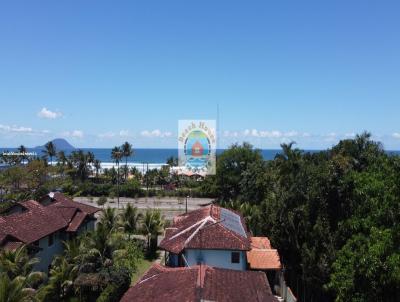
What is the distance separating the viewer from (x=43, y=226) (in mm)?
29062

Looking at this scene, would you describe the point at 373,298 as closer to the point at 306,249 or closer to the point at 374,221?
the point at 374,221

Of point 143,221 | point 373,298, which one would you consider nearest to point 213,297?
point 373,298

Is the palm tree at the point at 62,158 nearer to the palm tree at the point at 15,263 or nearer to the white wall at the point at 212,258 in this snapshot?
the palm tree at the point at 15,263

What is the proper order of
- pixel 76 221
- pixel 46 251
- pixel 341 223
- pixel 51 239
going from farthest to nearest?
pixel 76 221 < pixel 51 239 < pixel 46 251 < pixel 341 223

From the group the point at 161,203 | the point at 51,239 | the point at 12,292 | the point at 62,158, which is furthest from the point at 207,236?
the point at 62,158

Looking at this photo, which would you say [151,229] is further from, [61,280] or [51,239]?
[61,280]

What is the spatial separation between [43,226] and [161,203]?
37.1 m

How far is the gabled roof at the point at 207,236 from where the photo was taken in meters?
24.1

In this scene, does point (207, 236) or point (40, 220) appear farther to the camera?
point (40, 220)

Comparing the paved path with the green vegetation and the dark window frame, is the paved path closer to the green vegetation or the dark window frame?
the green vegetation

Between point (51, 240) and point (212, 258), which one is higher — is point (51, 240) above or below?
below

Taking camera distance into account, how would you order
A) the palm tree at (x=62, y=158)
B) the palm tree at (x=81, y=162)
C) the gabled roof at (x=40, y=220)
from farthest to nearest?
the palm tree at (x=62, y=158), the palm tree at (x=81, y=162), the gabled roof at (x=40, y=220)

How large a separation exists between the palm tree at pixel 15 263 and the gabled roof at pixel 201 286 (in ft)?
22.3

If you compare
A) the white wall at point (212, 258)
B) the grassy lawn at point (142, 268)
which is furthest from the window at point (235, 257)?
the grassy lawn at point (142, 268)
